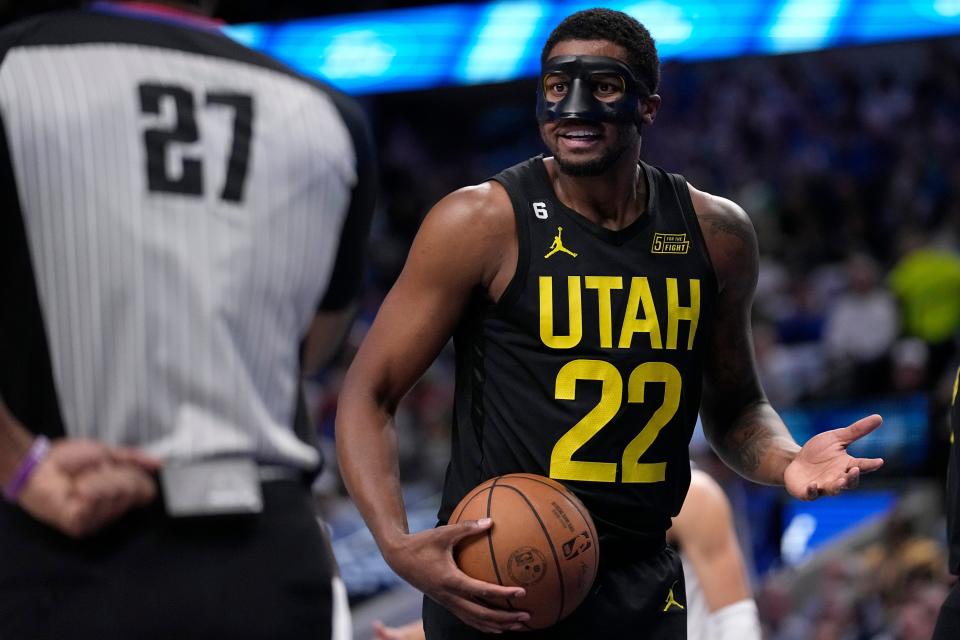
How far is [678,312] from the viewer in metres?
3.87

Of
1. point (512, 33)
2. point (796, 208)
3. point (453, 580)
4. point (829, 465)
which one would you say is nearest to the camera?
point (453, 580)

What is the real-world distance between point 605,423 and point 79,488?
1817 millimetres

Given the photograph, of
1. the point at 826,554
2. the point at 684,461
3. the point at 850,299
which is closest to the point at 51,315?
the point at 684,461

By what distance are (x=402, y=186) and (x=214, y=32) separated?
16948mm

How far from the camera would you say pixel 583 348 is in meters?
3.76

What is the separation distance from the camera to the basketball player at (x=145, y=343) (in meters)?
2.24

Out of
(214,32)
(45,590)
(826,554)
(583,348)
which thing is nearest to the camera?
(45,590)

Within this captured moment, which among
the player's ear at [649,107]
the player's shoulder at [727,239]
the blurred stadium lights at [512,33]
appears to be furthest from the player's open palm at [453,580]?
the blurred stadium lights at [512,33]

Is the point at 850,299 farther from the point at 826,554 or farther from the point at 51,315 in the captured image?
the point at 51,315

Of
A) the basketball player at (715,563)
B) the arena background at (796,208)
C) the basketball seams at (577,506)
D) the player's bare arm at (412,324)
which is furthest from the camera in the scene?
the arena background at (796,208)

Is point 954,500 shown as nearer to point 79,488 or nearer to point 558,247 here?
point 558,247

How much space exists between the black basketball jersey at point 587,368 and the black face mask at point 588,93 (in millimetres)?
253

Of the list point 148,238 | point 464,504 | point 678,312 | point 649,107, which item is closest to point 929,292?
point 649,107

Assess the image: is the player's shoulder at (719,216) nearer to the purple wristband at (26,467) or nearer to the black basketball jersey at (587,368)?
the black basketball jersey at (587,368)
